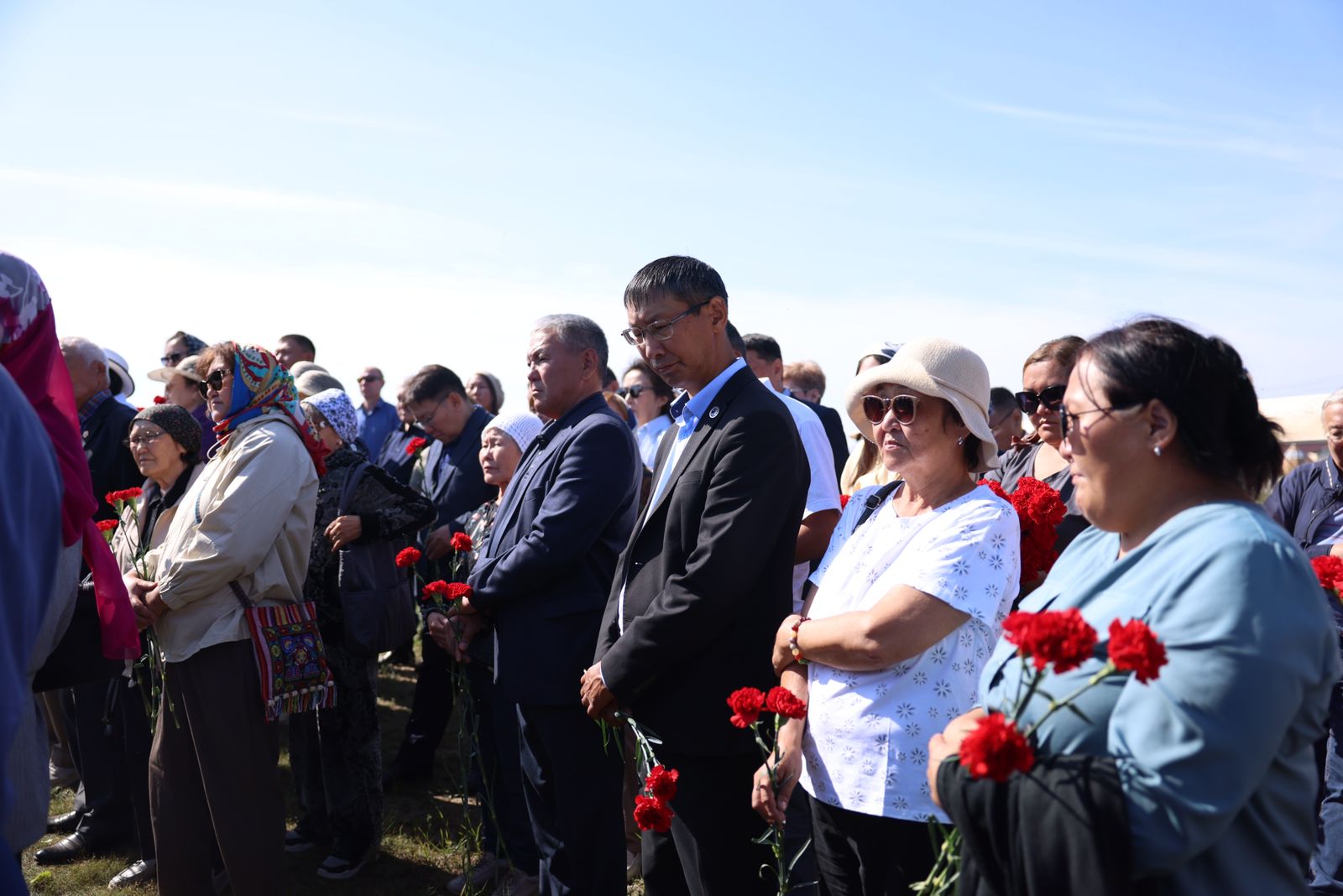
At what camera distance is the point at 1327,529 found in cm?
546

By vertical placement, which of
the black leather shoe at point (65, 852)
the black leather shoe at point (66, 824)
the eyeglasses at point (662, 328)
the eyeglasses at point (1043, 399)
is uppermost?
the eyeglasses at point (662, 328)

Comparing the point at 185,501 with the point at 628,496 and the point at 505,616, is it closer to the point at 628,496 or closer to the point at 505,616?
the point at 505,616

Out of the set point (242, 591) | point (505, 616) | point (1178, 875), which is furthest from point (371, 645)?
point (1178, 875)

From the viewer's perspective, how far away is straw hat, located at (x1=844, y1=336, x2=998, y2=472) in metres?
2.85

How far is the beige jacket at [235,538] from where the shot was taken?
4.18 meters

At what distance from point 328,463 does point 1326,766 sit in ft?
17.1

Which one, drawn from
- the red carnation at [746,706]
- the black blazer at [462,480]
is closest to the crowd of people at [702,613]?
the red carnation at [746,706]

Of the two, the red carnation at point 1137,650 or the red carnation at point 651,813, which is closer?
the red carnation at point 1137,650

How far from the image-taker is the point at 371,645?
5062 mm

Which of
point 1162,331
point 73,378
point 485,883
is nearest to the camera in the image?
point 1162,331

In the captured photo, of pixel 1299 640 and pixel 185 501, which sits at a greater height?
pixel 1299 640

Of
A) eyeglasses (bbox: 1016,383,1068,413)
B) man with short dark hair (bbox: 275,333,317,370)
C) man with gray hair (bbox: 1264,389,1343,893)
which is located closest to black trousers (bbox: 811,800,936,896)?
eyeglasses (bbox: 1016,383,1068,413)

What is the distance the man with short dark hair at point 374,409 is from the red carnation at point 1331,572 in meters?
8.90

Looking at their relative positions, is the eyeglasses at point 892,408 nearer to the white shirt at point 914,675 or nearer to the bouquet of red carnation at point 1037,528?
the white shirt at point 914,675
